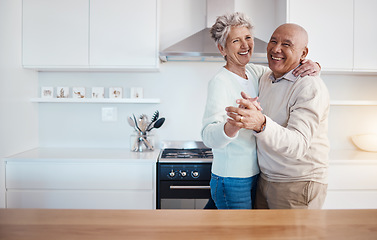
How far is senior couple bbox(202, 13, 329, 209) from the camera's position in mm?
1251

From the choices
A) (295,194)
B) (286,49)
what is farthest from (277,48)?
(295,194)

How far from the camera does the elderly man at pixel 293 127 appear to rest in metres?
1.25

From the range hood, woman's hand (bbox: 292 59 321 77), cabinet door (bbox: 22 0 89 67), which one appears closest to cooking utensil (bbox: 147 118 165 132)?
the range hood

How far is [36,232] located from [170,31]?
2.37 m

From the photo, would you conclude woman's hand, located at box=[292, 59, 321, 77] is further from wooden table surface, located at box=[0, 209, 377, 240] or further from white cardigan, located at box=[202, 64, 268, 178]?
wooden table surface, located at box=[0, 209, 377, 240]

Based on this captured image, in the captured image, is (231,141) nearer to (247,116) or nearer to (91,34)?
(247,116)

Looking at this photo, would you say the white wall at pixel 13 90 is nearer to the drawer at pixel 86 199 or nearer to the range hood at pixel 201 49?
the drawer at pixel 86 199

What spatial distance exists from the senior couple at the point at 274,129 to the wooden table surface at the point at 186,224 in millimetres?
416

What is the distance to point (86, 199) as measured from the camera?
224cm

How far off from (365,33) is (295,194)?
174 cm

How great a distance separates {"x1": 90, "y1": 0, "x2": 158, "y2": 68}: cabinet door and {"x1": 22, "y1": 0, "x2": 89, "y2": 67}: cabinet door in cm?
8

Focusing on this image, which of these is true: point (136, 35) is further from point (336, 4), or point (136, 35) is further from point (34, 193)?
point (336, 4)

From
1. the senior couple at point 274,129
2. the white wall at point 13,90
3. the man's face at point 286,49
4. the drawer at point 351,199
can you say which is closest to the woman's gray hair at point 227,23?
the senior couple at point 274,129

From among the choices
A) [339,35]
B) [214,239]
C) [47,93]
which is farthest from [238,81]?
[47,93]
